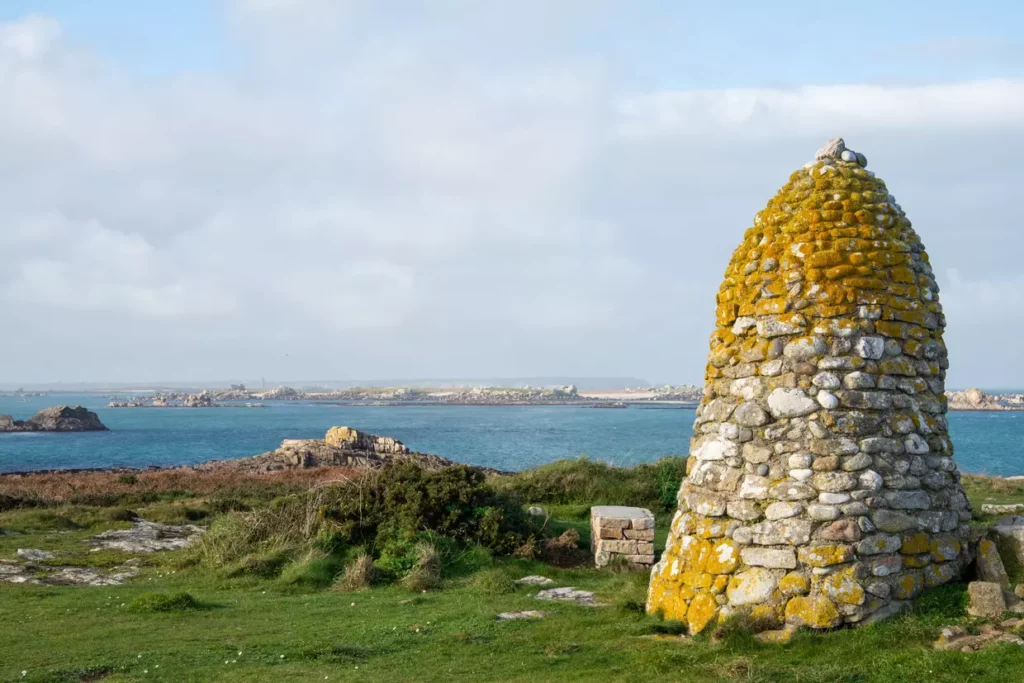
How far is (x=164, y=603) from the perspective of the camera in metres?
10.4

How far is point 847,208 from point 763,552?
354 cm

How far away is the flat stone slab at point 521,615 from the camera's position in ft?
30.0

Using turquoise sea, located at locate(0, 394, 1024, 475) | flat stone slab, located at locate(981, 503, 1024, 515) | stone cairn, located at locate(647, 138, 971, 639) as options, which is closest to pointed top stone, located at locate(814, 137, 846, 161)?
stone cairn, located at locate(647, 138, 971, 639)

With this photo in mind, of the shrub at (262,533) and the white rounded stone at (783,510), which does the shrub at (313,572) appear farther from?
the white rounded stone at (783,510)

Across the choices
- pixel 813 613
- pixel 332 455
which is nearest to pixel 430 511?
pixel 813 613

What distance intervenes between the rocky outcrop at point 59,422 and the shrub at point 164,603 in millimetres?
102572

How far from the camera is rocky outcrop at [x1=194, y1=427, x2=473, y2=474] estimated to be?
3756 cm

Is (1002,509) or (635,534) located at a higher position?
(635,534)

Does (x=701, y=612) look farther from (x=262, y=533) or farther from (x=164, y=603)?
(x=262, y=533)

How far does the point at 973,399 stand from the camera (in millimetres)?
175125

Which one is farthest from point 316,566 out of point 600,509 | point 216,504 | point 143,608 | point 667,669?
point 216,504

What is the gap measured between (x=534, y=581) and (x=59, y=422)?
106 meters

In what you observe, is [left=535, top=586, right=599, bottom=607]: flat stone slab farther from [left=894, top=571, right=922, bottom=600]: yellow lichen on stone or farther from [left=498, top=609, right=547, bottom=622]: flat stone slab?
[left=894, top=571, right=922, bottom=600]: yellow lichen on stone

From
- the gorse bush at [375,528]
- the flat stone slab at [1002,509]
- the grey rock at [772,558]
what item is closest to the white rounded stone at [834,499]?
the grey rock at [772,558]
